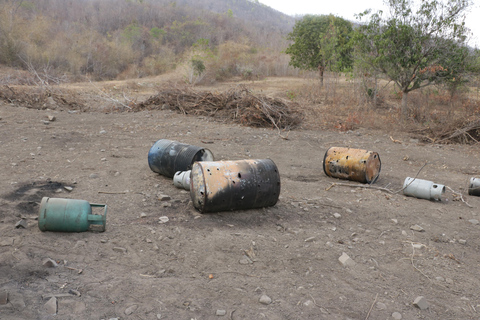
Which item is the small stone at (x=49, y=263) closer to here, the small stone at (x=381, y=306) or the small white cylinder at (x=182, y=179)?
the small white cylinder at (x=182, y=179)

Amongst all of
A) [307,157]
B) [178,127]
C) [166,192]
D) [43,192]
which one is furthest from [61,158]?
[307,157]

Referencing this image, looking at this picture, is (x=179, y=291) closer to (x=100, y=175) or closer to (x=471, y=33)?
(x=100, y=175)

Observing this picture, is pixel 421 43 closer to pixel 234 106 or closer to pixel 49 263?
pixel 234 106

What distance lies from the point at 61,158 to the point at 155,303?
13.2 ft

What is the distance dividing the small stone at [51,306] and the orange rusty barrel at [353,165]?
3831 mm

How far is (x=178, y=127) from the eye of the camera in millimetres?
7953

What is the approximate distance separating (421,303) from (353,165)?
2665 millimetres

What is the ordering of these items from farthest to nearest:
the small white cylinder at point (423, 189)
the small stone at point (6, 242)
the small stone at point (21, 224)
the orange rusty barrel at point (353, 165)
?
the orange rusty barrel at point (353, 165), the small white cylinder at point (423, 189), the small stone at point (21, 224), the small stone at point (6, 242)

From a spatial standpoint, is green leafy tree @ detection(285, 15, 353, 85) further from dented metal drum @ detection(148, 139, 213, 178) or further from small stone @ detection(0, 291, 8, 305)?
small stone @ detection(0, 291, 8, 305)

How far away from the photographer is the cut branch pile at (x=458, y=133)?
7.85 m

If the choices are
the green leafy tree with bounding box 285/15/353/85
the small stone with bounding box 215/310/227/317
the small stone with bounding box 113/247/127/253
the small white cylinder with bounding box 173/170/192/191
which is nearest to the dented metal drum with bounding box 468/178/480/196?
the small white cylinder with bounding box 173/170/192/191

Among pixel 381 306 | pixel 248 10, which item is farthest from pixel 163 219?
pixel 248 10

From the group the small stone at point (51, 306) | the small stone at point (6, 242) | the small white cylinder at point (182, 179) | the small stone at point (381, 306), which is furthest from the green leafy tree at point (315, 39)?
the small stone at point (51, 306)

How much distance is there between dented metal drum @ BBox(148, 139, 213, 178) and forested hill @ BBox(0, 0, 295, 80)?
8.84 m
